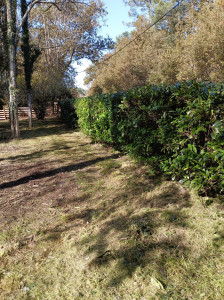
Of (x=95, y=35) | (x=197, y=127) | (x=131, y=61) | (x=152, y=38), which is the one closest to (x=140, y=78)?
(x=131, y=61)

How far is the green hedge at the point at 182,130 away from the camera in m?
2.69

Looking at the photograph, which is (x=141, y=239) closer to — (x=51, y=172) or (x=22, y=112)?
(x=51, y=172)

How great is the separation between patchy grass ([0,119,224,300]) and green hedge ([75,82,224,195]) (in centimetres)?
39

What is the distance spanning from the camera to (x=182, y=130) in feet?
10.2

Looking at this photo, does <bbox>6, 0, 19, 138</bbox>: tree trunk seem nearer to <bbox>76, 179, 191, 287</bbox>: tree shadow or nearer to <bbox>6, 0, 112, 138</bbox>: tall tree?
<bbox>6, 0, 112, 138</bbox>: tall tree

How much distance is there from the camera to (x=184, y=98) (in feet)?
10.5

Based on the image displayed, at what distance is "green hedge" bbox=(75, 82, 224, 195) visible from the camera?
8.83 feet

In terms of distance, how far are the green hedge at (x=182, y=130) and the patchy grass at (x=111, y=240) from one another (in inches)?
15.3

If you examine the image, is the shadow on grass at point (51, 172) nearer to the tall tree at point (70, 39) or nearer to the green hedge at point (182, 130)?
the green hedge at point (182, 130)

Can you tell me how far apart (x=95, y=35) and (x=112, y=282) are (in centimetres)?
Result: 3080

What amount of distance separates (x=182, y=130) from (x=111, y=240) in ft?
5.80

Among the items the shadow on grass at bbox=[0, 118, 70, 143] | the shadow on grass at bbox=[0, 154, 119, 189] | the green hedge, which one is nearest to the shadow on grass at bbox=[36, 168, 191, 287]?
the green hedge

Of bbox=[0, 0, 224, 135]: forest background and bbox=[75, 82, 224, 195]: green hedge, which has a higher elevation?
bbox=[0, 0, 224, 135]: forest background

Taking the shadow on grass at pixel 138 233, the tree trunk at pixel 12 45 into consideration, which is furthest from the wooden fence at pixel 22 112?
the shadow on grass at pixel 138 233
